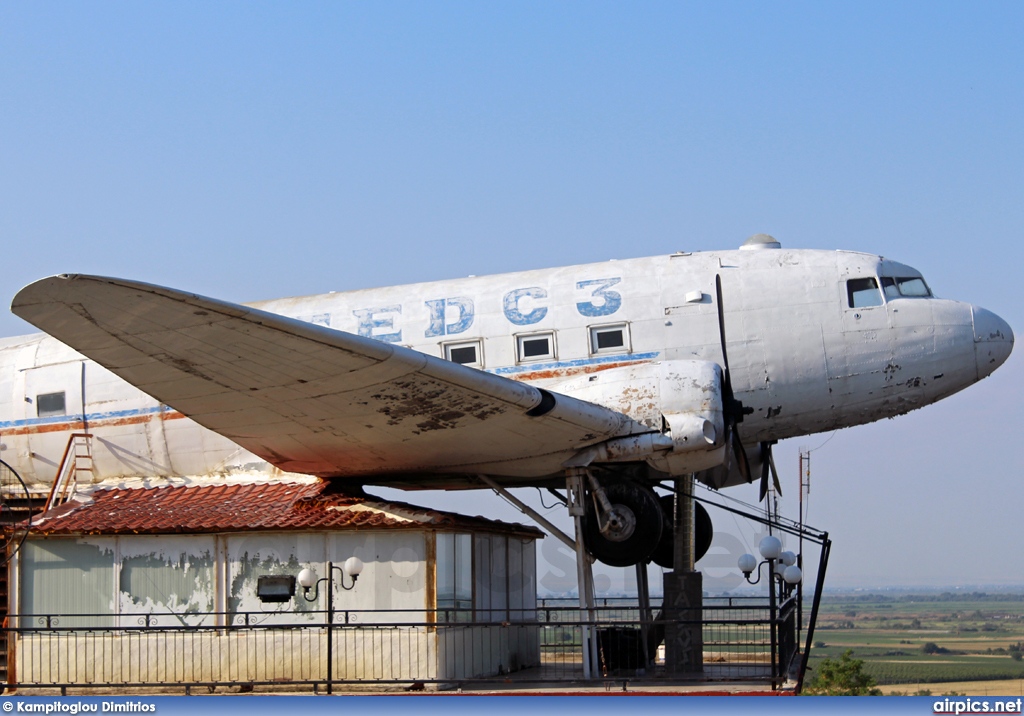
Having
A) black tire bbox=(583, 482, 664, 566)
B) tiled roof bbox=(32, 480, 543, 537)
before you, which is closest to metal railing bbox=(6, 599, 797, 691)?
black tire bbox=(583, 482, 664, 566)

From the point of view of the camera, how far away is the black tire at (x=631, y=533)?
62.7ft

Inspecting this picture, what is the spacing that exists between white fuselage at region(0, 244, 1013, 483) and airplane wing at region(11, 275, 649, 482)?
1.44m

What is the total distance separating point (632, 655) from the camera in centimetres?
2138

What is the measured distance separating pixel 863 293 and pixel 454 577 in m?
8.11

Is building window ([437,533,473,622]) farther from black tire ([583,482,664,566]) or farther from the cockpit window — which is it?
the cockpit window

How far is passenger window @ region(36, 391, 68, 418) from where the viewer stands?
22859 millimetres

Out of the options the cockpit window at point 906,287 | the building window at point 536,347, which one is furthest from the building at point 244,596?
the cockpit window at point 906,287

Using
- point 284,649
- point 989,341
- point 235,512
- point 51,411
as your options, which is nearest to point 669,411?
point 989,341

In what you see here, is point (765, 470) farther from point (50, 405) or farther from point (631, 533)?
point (50, 405)

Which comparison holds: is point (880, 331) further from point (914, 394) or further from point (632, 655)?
point (632, 655)

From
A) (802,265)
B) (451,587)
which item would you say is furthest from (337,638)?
(802,265)

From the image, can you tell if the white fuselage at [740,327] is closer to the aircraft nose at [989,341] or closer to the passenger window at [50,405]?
the aircraft nose at [989,341]

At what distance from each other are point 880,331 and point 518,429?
6093 mm

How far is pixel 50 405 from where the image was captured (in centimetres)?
2297
